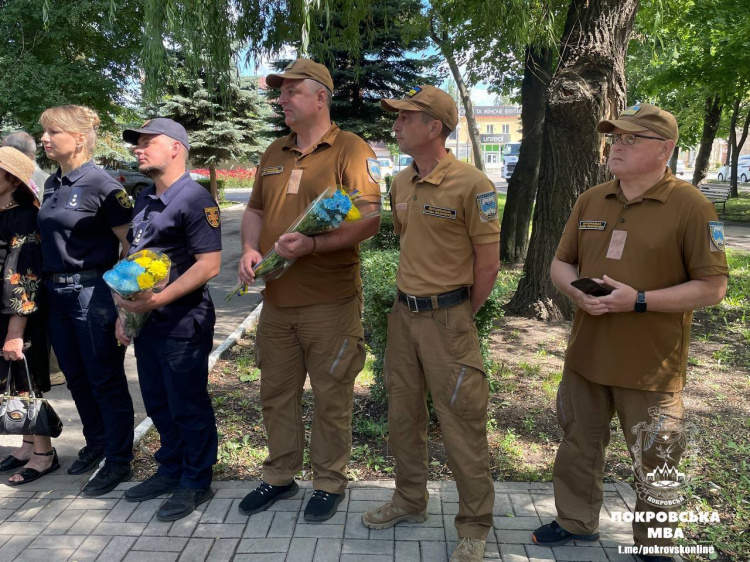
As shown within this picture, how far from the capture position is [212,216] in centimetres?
325

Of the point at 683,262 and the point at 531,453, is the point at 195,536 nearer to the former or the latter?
the point at 531,453

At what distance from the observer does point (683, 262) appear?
2576 millimetres

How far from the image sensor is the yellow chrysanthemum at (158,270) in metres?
2.89

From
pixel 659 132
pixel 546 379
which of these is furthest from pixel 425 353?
pixel 546 379

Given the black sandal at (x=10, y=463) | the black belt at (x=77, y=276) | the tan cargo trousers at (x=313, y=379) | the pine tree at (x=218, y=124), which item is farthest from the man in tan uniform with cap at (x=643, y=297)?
the pine tree at (x=218, y=124)

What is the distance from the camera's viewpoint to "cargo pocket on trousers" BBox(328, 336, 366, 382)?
3.23m

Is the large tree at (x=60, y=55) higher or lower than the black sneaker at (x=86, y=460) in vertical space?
higher

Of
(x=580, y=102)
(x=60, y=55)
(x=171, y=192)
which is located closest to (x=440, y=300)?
(x=171, y=192)

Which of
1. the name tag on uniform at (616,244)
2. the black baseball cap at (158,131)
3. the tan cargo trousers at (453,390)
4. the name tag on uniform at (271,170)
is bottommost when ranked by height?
the tan cargo trousers at (453,390)

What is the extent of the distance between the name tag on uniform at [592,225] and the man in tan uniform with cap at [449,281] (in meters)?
0.44

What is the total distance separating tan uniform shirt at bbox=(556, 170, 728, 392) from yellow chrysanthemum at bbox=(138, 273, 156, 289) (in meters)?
2.10

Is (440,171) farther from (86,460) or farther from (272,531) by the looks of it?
(86,460)

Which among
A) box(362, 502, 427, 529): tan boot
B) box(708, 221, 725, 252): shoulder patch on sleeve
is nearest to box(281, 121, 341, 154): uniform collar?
box(708, 221, 725, 252): shoulder patch on sleeve

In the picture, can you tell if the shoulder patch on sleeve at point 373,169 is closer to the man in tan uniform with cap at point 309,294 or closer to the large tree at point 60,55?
the man in tan uniform with cap at point 309,294
